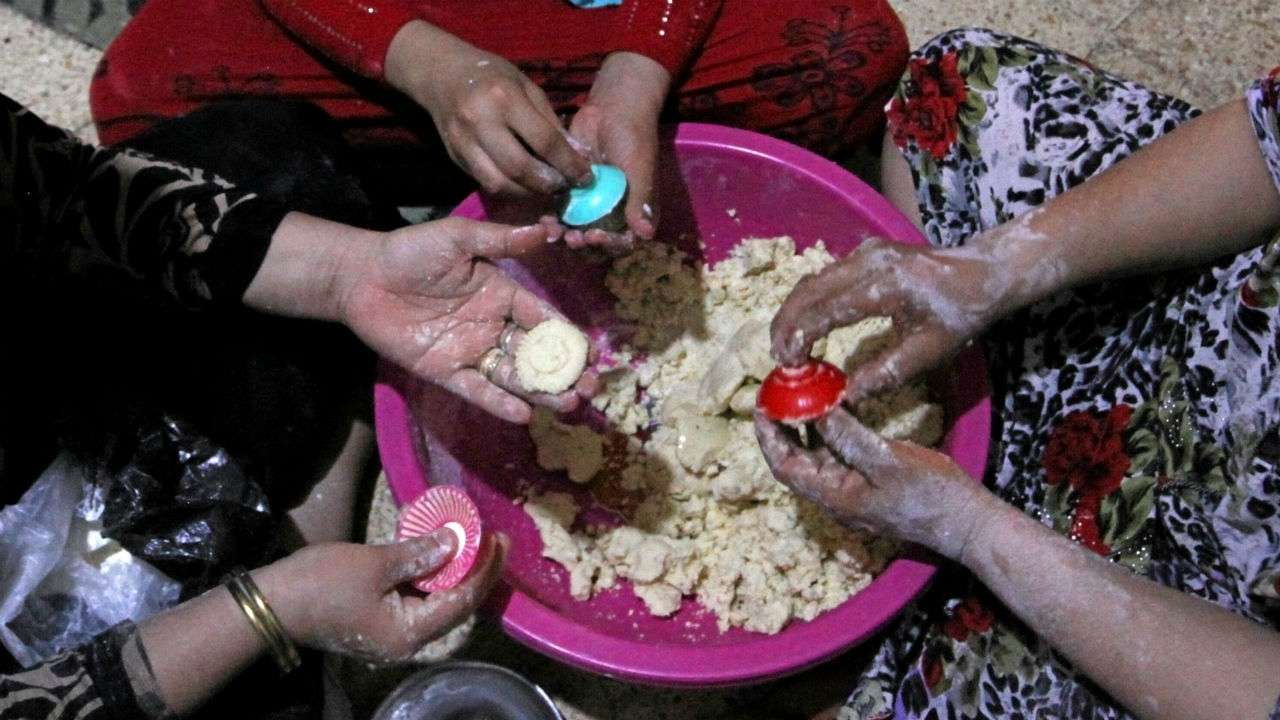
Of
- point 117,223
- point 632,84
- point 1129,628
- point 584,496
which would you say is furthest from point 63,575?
point 1129,628

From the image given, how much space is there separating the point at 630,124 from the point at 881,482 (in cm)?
54

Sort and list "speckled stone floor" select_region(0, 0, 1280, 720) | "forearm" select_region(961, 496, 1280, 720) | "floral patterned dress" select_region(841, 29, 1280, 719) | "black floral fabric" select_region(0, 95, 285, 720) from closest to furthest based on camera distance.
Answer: "forearm" select_region(961, 496, 1280, 720), "floral patterned dress" select_region(841, 29, 1280, 719), "black floral fabric" select_region(0, 95, 285, 720), "speckled stone floor" select_region(0, 0, 1280, 720)

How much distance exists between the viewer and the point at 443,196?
1.76 meters

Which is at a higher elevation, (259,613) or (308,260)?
(308,260)

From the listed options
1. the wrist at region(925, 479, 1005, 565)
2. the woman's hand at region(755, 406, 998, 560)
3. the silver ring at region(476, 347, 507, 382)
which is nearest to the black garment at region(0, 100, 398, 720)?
the silver ring at region(476, 347, 507, 382)

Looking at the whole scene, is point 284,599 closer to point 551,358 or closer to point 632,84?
point 551,358

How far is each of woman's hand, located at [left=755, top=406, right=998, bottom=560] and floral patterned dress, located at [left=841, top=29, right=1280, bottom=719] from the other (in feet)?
0.59

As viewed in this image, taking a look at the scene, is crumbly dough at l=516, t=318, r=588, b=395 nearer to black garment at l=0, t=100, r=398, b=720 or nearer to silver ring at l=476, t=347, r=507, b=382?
silver ring at l=476, t=347, r=507, b=382

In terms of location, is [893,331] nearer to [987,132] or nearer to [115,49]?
[987,132]

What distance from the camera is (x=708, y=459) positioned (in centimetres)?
139

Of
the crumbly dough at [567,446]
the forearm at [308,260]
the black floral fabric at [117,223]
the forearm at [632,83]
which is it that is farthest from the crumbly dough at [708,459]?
the black floral fabric at [117,223]

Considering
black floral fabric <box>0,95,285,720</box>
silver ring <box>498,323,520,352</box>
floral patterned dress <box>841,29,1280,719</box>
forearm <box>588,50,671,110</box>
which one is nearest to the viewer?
floral patterned dress <box>841,29,1280,719</box>

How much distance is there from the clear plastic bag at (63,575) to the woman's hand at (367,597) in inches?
9.9

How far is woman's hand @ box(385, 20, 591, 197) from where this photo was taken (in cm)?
125
